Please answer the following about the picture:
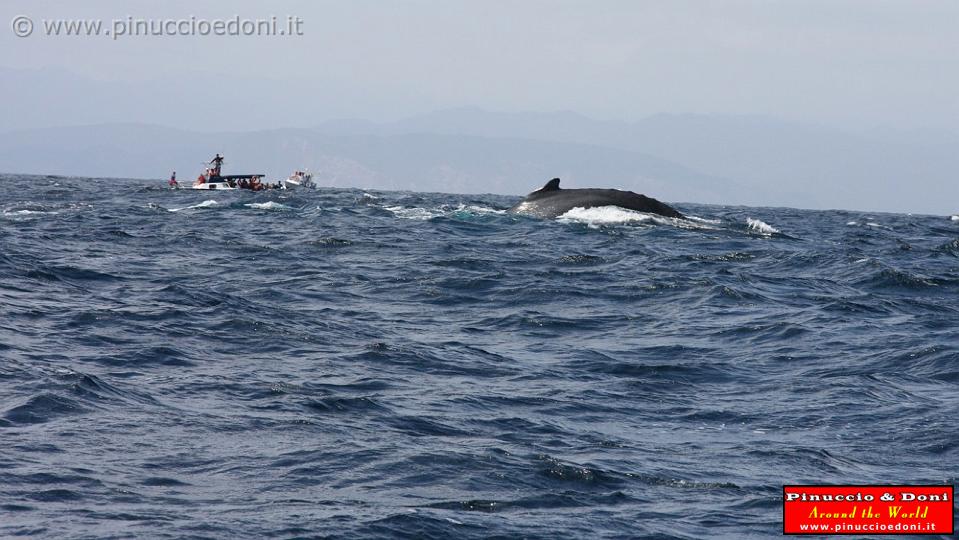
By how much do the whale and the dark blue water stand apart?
480 inches

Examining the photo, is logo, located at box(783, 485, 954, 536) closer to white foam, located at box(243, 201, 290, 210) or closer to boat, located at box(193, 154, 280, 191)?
white foam, located at box(243, 201, 290, 210)

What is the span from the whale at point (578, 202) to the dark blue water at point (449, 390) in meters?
12.2

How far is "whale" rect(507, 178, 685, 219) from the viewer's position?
4112 centimetres

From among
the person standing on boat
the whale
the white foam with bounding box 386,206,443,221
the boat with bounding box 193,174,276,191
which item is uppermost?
the person standing on boat

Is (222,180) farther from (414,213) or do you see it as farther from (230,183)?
(414,213)

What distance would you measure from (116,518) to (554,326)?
11.4 meters

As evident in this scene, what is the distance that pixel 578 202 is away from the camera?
134ft

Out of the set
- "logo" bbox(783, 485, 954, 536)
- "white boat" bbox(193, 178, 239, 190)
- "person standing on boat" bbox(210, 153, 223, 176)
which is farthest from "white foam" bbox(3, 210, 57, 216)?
"logo" bbox(783, 485, 954, 536)

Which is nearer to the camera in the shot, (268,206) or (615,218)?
(615,218)

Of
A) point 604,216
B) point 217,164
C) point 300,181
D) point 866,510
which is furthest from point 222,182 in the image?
point 866,510

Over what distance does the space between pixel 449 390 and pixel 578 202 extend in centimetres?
2755

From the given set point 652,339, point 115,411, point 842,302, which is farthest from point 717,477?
point 842,302

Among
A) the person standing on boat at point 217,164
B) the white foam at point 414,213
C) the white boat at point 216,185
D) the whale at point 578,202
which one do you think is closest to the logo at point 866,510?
the whale at point 578,202

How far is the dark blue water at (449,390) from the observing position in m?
9.33
